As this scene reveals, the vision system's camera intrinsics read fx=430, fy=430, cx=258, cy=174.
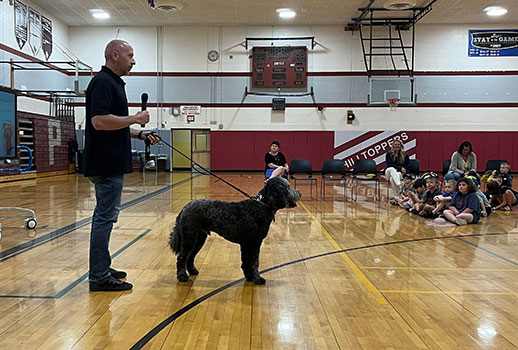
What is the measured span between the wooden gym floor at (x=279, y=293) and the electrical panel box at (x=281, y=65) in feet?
40.6

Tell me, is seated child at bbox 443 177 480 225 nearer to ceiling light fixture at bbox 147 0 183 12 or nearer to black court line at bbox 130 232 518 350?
black court line at bbox 130 232 518 350

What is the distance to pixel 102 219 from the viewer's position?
3061 mm

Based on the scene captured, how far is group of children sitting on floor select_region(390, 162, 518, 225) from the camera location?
6176 millimetres

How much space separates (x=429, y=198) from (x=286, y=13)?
36.6ft

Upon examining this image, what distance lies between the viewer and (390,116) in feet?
56.7

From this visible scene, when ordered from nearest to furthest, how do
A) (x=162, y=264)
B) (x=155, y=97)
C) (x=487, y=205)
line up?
(x=162, y=264) < (x=487, y=205) < (x=155, y=97)

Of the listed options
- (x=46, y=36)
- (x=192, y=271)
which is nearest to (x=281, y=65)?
(x=46, y=36)

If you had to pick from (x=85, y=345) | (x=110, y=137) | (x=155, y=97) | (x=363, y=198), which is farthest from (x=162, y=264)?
(x=155, y=97)

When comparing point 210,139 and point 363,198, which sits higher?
point 210,139

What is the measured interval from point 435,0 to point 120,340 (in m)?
14.8

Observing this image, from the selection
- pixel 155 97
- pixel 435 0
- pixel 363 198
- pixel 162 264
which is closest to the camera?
pixel 162 264

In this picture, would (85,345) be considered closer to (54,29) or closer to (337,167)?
(337,167)

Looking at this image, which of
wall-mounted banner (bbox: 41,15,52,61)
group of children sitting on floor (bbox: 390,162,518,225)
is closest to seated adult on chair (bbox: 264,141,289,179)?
group of children sitting on floor (bbox: 390,162,518,225)

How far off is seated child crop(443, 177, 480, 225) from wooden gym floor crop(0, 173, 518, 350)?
0.39 metres
